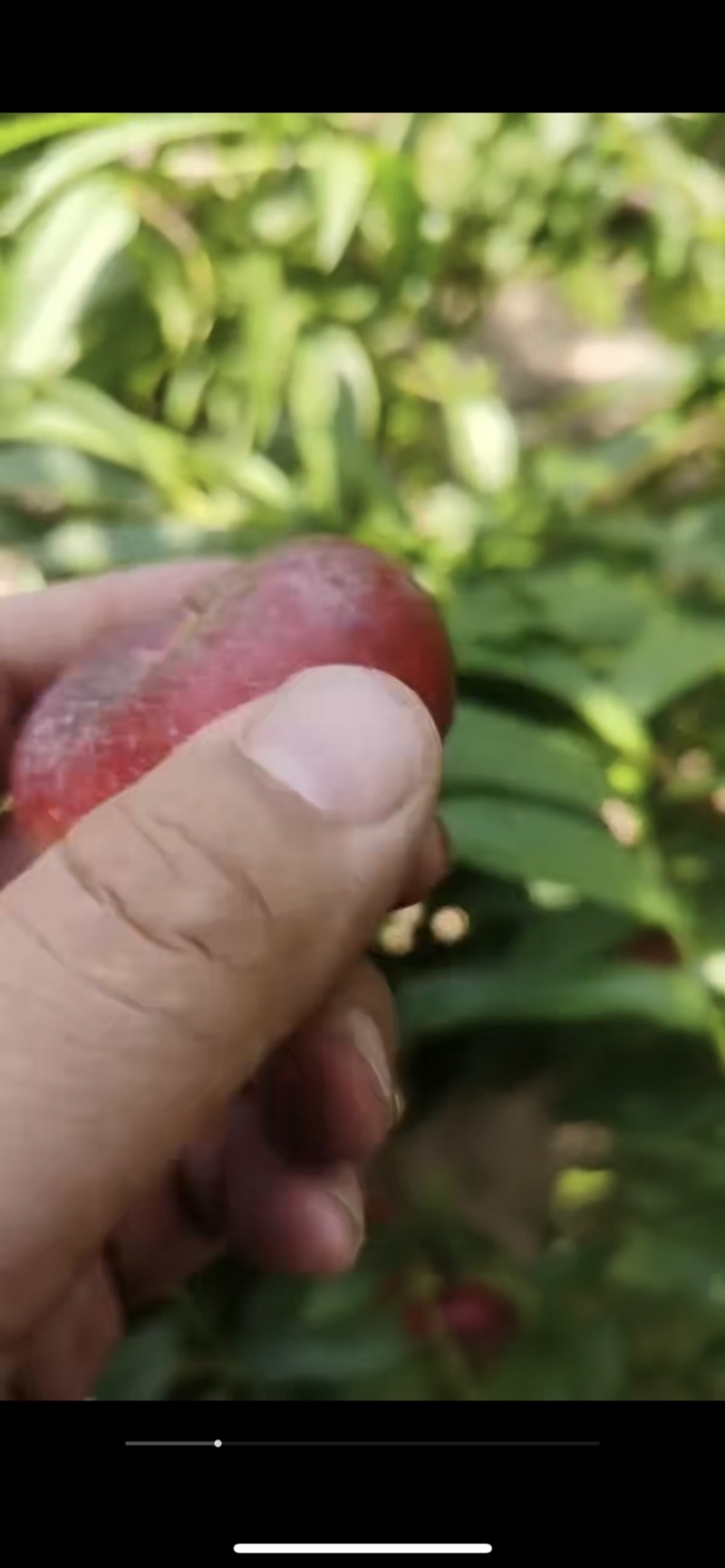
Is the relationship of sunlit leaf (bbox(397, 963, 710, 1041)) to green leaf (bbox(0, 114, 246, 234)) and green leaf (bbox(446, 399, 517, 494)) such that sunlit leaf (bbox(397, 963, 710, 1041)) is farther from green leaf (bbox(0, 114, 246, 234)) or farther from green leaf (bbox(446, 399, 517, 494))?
green leaf (bbox(0, 114, 246, 234))

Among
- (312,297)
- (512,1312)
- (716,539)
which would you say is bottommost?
(512,1312)

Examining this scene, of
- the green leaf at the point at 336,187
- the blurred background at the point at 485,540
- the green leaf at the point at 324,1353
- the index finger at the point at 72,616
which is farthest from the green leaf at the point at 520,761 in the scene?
the green leaf at the point at 336,187

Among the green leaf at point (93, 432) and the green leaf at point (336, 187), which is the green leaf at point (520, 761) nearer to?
the green leaf at point (93, 432)

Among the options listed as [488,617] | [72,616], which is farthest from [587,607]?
[72,616]

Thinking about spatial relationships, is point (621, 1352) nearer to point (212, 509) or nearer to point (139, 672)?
point (139, 672)
